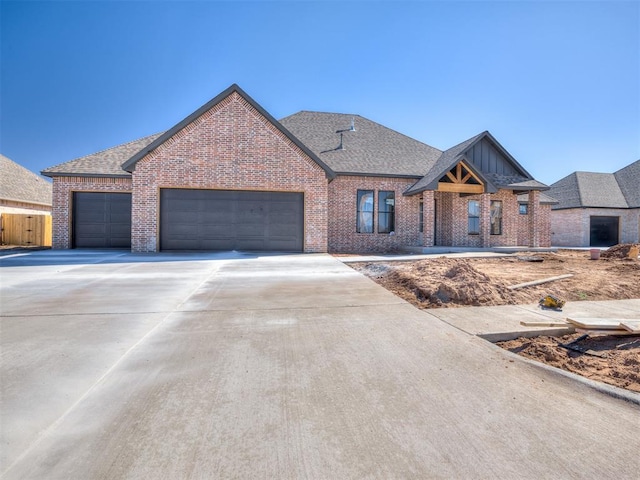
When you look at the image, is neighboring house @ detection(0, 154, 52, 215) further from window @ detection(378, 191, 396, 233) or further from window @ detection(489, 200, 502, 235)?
window @ detection(489, 200, 502, 235)

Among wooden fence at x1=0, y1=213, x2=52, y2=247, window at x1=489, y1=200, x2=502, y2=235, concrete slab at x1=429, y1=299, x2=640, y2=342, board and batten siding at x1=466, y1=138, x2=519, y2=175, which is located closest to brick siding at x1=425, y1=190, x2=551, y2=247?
window at x1=489, y1=200, x2=502, y2=235

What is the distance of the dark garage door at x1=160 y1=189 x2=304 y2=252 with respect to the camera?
43.6ft

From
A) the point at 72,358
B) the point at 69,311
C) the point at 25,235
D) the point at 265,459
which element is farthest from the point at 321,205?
the point at 25,235

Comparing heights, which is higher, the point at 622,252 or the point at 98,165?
the point at 98,165

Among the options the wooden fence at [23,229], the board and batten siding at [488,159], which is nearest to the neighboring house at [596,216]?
the board and batten siding at [488,159]

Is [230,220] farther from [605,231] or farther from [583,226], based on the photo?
[605,231]

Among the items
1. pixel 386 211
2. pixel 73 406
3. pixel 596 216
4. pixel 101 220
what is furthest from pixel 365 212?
pixel 596 216

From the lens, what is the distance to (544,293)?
6340 mm

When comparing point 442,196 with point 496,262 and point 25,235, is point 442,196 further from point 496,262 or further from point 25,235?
point 25,235

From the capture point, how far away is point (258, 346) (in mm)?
3602

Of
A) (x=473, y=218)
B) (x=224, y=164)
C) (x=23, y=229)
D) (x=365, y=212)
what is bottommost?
(x=23, y=229)

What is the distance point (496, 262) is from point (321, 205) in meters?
6.91

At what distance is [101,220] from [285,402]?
15861 millimetres

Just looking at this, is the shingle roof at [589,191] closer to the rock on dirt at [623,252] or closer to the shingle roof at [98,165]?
the rock on dirt at [623,252]
